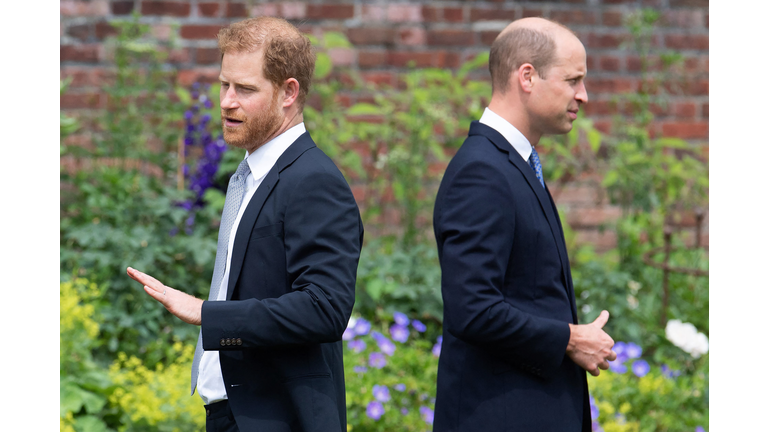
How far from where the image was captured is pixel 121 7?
439 cm

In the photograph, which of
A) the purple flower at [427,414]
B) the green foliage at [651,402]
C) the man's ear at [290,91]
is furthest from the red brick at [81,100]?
the green foliage at [651,402]

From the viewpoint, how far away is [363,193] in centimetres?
457

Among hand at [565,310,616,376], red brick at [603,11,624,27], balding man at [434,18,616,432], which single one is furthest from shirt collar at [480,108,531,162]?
red brick at [603,11,624,27]

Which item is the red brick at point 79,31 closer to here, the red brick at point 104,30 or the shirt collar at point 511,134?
the red brick at point 104,30

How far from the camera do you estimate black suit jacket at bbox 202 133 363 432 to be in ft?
5.40

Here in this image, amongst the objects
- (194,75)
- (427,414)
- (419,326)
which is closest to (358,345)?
(419,326)

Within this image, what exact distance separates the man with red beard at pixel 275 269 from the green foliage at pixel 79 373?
A: 125 centimetres

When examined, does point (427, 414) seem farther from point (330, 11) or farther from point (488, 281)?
point (330, 11)

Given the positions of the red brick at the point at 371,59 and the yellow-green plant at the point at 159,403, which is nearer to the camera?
the yellow-green plant at the point at 159,403

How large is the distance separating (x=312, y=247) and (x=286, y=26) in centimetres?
56

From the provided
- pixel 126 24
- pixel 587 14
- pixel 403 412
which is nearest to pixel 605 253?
pixel 587 14

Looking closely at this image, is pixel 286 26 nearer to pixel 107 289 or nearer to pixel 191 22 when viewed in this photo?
pixel 107 289

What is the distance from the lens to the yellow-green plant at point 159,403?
2.74 m

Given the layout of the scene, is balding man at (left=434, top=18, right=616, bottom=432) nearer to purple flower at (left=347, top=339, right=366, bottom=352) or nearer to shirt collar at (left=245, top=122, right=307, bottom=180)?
shirt collar at (left=245, top=122, right=307, bottom=180)
